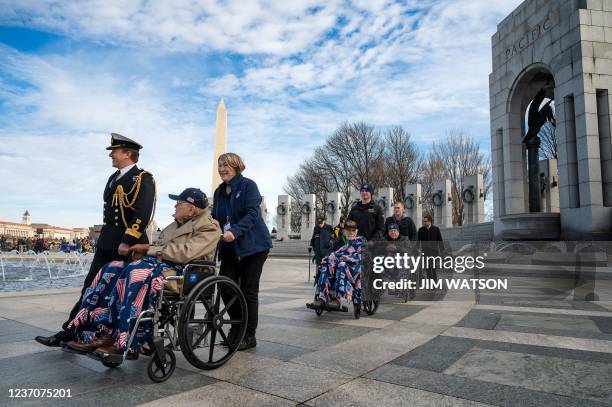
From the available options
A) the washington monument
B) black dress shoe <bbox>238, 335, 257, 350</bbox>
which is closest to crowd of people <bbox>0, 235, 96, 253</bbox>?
the washington monument

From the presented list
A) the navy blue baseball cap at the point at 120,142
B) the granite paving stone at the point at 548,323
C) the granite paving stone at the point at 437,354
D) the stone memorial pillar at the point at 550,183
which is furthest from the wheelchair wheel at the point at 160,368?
the stone memorial pillar at the point at 550,183

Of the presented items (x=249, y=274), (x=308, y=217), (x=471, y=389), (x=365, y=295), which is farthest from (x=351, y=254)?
(x=308, y=217)

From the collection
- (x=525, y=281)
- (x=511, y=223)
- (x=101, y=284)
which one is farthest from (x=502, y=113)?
(x=101, y=284)

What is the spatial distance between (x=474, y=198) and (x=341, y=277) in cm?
2918

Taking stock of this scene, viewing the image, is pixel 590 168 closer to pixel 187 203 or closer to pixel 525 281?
pixel 525 281

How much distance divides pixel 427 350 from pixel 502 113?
21342 mm

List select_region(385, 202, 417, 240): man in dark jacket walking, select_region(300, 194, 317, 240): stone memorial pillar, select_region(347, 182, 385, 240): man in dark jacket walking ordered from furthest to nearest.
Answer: select_region(300, 194, 317, 240): stone memorial pillar < select_region(385, 202, 417, 240): man in dark jacket walking < select_region(347, 182, 385, 240): man in dark jacket walking

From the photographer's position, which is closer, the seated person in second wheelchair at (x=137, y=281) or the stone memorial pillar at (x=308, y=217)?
the seated person in second wheelchair at (x=137, y=281)

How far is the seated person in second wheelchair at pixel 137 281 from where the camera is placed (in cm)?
321

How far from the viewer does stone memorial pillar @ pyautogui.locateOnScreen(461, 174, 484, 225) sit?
32219 mm

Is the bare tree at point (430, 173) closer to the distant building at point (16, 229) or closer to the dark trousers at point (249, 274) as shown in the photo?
the dark trousers at point (249, 274)

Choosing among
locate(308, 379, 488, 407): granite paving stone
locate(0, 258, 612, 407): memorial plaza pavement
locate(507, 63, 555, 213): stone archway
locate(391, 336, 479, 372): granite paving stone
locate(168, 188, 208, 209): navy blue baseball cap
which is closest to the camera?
locate(308, 379, 488, 407): granite paving stone

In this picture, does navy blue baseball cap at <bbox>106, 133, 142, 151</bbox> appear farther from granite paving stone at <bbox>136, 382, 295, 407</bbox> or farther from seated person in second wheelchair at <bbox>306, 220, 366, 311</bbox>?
seated person in second wheelchair at <bbox>306, 220, 366, 311</bbox>

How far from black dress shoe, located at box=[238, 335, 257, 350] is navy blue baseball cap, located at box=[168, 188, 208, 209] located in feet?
4.51
